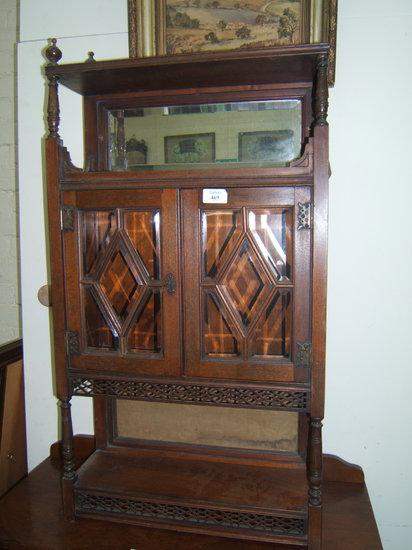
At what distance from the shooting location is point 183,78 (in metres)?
1.41

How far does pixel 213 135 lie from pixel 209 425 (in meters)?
1.10

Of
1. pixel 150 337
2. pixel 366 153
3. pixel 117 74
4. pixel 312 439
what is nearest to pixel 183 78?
pixel 117 74

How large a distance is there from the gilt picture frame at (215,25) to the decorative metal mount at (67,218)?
2.33 ft

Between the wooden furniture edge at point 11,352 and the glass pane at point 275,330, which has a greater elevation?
the glass pane at point 275,330

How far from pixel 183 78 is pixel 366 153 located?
2.31 feet

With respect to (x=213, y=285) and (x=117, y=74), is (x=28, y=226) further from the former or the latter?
(x=213, y=285)

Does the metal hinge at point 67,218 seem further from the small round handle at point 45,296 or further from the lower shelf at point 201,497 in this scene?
the lower shelf at point 201,497

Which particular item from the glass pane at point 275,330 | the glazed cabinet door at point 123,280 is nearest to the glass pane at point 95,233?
the glazed cabinet door at point 123,280

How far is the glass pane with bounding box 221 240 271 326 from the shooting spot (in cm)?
130

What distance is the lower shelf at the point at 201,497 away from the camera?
1.31 metres

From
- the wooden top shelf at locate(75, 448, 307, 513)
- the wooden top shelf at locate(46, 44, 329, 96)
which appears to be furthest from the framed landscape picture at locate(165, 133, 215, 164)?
the wooden top shelf at locate(75, 448, 307, 513)

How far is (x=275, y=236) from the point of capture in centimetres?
129

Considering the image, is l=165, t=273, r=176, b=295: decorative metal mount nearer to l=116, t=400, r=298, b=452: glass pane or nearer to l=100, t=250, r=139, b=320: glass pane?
l=100, t=250, r=139, b=320: glass pane

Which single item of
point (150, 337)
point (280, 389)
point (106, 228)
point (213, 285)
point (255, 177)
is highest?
point (255, 177)
